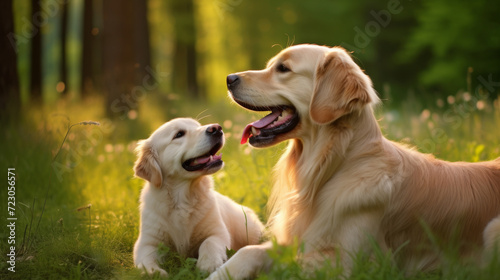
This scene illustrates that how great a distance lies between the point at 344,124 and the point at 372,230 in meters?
0.64

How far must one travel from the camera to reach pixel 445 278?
99.3 inches

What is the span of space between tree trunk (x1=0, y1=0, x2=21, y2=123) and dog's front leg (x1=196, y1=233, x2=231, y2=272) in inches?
182

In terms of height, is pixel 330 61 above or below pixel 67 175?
above

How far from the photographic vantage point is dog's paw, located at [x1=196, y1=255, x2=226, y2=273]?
3.12m

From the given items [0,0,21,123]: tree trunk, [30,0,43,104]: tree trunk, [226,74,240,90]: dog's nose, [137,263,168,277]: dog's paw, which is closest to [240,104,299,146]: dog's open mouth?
[226,74,240,90]: dog's nose

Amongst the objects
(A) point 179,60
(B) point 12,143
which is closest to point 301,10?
(A) point 179,60

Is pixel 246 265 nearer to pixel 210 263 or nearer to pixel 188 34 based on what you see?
pixel 210 263

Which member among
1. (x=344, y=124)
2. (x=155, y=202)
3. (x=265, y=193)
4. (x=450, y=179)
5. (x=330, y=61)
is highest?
(x=330, y=61)

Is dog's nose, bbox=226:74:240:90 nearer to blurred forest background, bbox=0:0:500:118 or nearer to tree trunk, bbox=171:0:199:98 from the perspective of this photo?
blurred forest background, bbox=0:0:500:118

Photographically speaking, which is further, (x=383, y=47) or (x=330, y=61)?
(x=383, y=47)

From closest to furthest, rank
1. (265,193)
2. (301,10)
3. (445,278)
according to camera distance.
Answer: (445,278)
(265,193)
(301,10)

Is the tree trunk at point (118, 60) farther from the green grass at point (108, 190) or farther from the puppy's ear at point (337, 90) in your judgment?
the puppy's ear at point (337, 90)

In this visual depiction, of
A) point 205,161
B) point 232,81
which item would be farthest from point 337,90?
point 205,161

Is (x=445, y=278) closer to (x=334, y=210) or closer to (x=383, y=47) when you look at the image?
(x=334, y=210)
